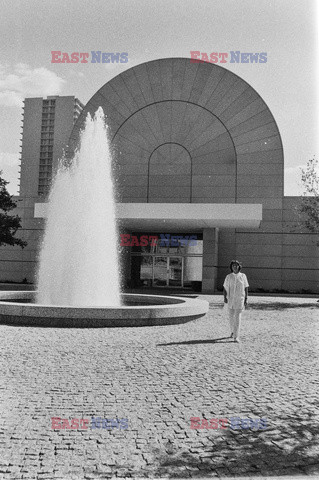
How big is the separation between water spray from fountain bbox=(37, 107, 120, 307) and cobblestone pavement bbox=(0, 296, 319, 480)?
15.1 ft

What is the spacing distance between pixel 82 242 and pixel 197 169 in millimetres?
19840

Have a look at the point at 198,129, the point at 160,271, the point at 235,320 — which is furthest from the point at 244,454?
the point at 198,129

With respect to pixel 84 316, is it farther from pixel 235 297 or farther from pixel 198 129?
pixel 198 129

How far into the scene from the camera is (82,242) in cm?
1495

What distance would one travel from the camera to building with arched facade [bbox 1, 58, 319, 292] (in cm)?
3148

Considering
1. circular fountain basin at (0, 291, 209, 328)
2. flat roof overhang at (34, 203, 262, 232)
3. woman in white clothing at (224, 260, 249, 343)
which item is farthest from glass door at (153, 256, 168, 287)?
woman in white clothing at (224, 260, 249, 343)

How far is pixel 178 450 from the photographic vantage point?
3.81 m

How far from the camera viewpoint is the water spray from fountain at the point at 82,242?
1416cm

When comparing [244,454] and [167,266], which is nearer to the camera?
[244,454]

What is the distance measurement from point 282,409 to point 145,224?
23957 mm

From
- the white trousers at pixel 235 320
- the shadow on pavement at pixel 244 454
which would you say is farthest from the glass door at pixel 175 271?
the shadow on pavement at pixel 244 454

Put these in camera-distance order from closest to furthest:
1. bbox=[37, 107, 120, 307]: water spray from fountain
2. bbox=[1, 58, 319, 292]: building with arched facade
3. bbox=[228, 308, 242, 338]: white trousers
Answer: bbox=[228, 308, 242, 338]: white trousers → bbox=[37, 107, 120, 307]: water spray from fountain → bbox=[1, 58, 319, 292]: building with arched facade

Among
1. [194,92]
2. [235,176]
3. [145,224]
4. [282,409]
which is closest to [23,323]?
[282,409]

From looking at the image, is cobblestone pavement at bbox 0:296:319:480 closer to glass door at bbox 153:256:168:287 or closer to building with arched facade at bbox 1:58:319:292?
building with arched facade at bbox 1:58:319:292
